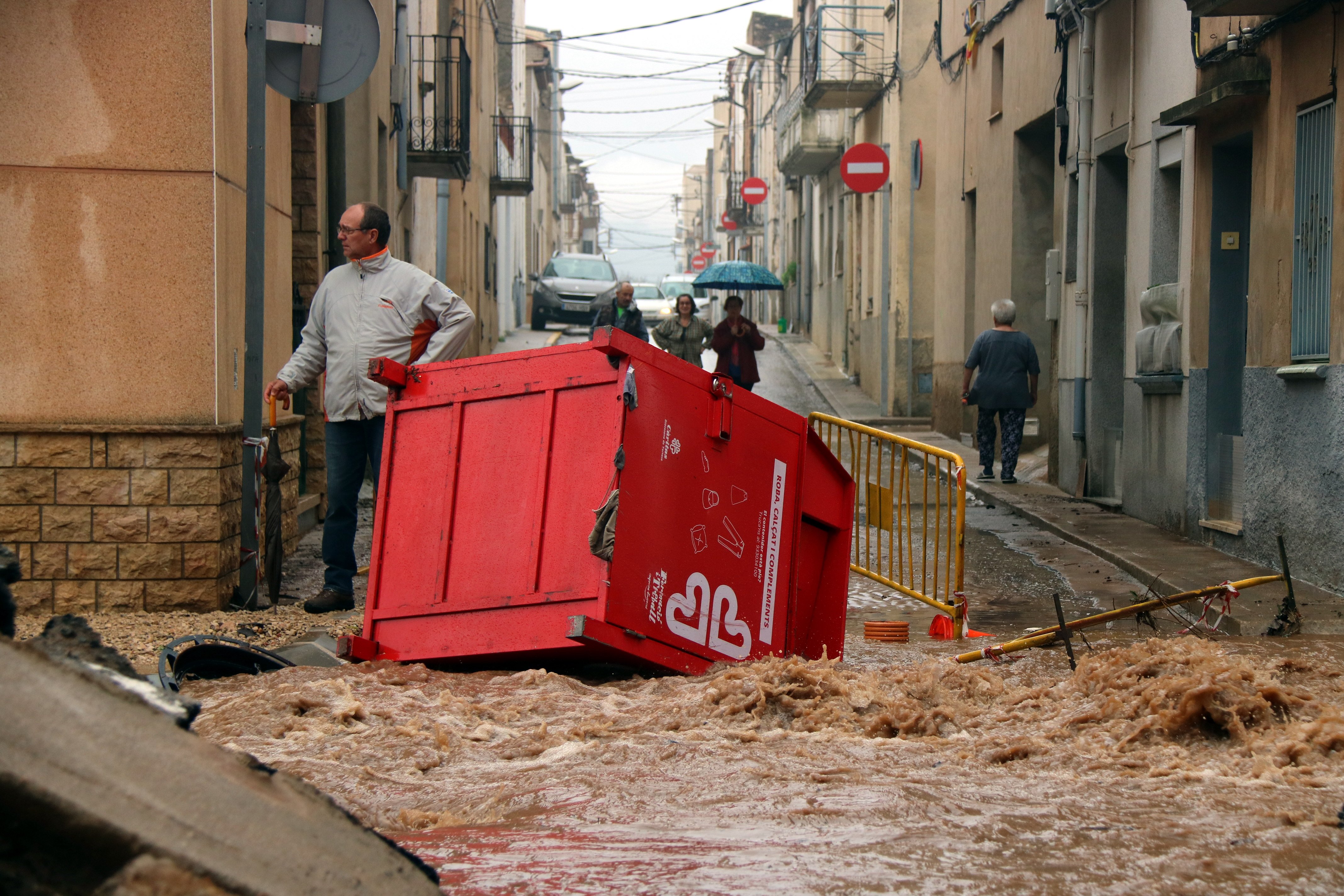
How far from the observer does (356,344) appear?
668 centimetres

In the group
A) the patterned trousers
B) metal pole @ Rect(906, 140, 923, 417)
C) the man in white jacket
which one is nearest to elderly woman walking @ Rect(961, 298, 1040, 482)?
the patterned trousers

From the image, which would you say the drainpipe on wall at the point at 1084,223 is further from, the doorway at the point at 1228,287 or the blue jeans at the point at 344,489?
the blue jeans at the point at 344,489

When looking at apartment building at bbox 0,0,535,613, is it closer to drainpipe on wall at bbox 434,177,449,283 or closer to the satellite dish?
the satellite dish

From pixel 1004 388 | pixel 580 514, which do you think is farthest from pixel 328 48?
pixel 1004 388

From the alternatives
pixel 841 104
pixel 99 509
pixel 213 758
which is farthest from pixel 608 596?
pixel 841 104

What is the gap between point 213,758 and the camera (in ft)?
6.63

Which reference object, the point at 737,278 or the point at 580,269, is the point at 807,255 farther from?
the point at 737,278

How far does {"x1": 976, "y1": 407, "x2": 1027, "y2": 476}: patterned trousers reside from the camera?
13523 millimetres

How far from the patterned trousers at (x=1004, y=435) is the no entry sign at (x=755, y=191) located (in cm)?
2518

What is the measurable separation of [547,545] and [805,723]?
1.18m

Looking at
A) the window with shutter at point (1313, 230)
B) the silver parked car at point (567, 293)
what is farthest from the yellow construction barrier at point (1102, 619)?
the silver parked car at point (567, 293)

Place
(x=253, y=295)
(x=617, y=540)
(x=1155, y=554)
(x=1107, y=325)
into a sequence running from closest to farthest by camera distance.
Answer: (x=617, y=540), (x=253, y=295), (x=1155, y=554), (x=1107, y=325)

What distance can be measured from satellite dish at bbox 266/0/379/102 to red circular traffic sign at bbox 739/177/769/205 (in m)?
31.6

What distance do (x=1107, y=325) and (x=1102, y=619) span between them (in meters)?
7.70
